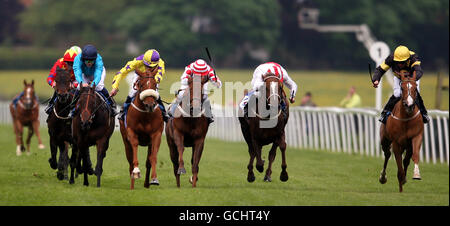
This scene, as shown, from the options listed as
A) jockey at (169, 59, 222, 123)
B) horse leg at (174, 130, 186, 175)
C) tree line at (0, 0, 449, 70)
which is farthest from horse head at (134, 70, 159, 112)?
tree line at (0, 0, 449, 70)

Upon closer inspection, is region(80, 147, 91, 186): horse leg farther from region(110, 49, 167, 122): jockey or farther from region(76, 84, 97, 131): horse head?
region(110, 49, 167, 122): jockey

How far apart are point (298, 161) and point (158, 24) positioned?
3900cm

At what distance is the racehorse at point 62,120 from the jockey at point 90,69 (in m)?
0.27

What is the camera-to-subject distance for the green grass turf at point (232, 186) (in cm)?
1141

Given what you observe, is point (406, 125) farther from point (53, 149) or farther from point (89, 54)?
point (53, 149)

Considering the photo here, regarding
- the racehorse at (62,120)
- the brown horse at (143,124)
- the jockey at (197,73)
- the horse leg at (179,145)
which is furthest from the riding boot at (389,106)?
the racehorse at (62,120)

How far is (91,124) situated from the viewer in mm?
12570

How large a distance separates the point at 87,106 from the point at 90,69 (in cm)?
86

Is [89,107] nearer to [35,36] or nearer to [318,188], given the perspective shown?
[318,188]

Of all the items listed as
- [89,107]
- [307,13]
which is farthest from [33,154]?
[307,13]

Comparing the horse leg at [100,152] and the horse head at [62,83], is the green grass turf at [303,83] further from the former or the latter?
the horse leg at [100,152]

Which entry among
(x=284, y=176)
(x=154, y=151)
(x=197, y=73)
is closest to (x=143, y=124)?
(x=154, y=151)

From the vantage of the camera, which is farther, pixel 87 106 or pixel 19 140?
pixel 19 140

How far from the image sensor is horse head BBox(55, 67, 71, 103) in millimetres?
13258
